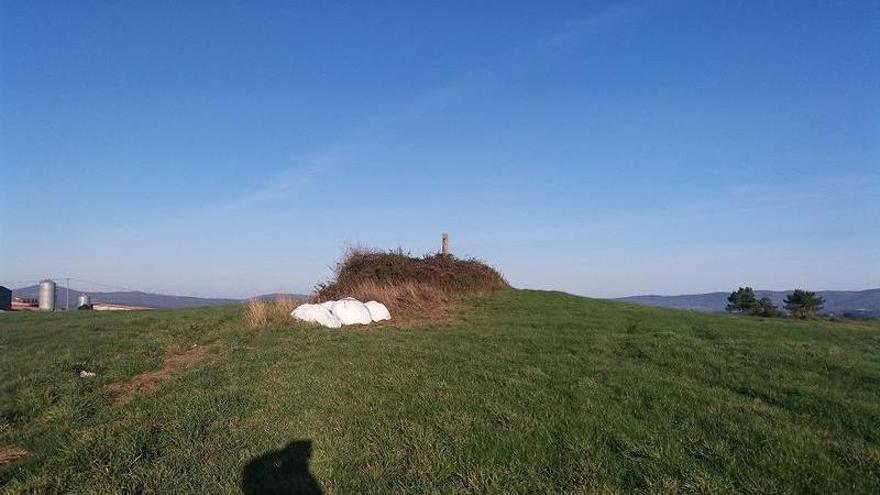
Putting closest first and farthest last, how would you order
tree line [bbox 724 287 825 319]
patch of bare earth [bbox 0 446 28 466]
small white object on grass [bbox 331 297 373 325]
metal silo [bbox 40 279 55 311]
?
patch of bare earth [bbox 0 446 28 466]
small white object on grass [bbox 331 297 373 325]
tree line [bbox 724 287 825 319]
metal silo [bbox 40 279 55 311]

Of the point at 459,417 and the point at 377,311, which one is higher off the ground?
the point at 377,311

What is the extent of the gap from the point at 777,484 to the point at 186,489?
16.6 ft

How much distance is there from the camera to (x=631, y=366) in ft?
32.0

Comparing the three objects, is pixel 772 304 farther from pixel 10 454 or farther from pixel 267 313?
pixel 10 454

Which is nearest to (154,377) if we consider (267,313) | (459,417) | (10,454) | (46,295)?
(10,454)

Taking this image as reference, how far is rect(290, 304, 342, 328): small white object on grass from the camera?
17453 mm

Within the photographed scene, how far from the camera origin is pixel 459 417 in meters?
7.10

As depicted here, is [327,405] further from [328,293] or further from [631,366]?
[328,293]

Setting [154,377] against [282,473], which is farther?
[154,377]

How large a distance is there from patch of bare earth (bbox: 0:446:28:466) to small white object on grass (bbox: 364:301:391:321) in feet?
39.8

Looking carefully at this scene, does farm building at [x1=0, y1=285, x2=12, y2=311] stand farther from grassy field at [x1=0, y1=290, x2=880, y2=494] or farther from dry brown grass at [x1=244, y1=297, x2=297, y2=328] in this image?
grassy field at [x1=0, y1=290, x2=880, y2=494]

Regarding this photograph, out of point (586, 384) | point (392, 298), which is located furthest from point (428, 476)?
point (392, 298)

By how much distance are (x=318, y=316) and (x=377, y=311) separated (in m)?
2.18

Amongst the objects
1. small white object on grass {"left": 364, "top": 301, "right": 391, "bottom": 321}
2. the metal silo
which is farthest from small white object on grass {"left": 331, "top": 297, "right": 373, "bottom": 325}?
the metal silo
